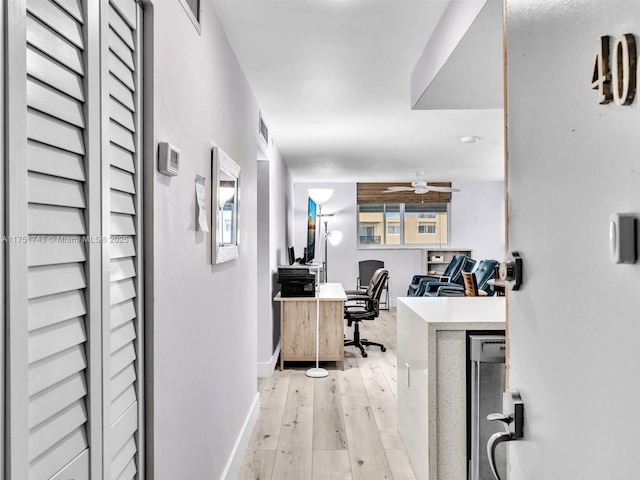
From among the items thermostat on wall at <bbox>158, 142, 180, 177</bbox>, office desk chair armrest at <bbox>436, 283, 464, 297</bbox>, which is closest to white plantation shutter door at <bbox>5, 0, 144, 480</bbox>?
thermostat on wall at <bbox>158, 142, 180, 177</bbox>

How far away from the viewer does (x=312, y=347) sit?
472 centimetres

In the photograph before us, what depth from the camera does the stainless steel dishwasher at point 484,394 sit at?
202 centimetres

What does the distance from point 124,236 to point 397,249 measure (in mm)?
7800

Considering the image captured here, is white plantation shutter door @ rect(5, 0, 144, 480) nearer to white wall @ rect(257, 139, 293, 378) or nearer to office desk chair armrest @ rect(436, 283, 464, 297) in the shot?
white wall @ rect(257, 139, 293, 378)

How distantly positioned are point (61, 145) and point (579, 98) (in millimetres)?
893

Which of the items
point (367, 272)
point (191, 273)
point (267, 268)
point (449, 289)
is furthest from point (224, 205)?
point (367, 272)

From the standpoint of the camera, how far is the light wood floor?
8.64ft

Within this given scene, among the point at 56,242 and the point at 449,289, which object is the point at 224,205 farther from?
the point at 449,289

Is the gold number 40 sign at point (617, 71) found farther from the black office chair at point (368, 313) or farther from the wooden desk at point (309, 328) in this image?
the black office chair at point (368, 313)

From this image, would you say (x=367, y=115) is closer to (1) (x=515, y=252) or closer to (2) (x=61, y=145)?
(1) (x=515, y=252)

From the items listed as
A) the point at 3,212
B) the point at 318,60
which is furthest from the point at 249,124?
the point at 3,212

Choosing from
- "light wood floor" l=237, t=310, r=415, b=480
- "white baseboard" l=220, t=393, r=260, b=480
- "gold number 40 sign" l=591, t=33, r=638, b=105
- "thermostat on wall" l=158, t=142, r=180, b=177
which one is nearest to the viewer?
"gold number 40 sign" l=591, t=33, r=638, b=105

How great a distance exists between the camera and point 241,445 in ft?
9.04

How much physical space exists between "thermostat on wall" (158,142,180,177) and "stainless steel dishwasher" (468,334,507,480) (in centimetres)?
141
